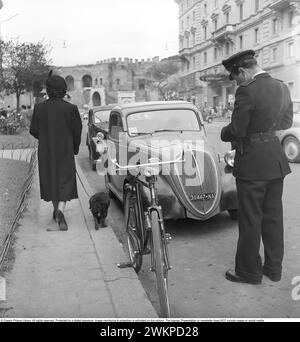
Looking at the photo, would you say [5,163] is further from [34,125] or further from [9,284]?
[9,284]

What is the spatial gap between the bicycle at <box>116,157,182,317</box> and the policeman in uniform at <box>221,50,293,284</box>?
23.7 inches

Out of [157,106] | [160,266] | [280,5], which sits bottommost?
[160,266]

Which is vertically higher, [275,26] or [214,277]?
[275,26]

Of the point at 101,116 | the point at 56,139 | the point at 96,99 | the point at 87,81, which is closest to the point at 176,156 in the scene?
the point at 56,139

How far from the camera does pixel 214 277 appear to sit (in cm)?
423

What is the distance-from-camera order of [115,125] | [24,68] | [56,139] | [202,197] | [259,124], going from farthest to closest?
[24,68]
[115,125]
[202,197]
[56,139]
[259,124]

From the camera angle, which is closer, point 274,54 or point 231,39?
point 274,54

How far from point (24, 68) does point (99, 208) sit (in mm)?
21092

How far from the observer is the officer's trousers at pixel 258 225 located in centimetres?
380

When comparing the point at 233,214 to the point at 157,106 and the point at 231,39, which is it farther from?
the point at 231,39

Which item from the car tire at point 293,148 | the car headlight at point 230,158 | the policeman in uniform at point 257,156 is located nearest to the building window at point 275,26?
the policeman in uniform at point 257,156

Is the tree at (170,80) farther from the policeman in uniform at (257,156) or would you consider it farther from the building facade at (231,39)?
the policeman in uniform at (257,156)

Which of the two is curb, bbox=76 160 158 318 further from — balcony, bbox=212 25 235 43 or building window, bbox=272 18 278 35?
building window, bbox=272 18 278 35
